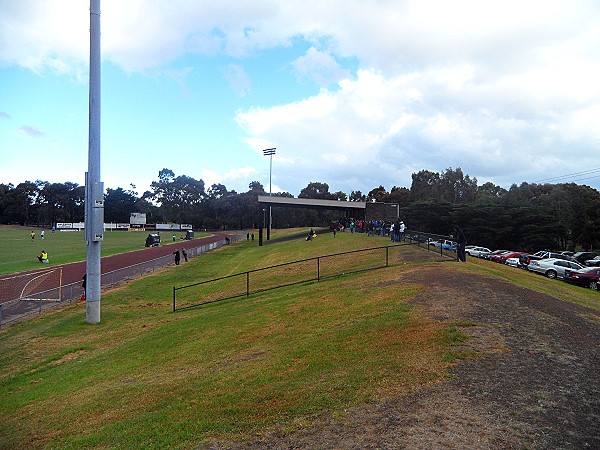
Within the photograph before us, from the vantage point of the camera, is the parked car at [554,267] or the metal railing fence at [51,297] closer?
the metal railing fence at [51,297]

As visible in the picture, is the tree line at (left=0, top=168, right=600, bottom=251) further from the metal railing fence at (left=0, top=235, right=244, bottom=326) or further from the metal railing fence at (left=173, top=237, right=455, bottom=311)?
the metal railing fence at (left=173, top=237, right=455, bottom=311)

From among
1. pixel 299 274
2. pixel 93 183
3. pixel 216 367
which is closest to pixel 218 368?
pixel 216 367

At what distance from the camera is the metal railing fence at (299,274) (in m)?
19.4

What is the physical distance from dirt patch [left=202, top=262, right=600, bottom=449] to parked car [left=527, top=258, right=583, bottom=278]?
23060 mm

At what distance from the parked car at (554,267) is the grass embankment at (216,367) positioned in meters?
19.7

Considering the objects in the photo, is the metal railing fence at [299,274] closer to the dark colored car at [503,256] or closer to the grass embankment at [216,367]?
the grass embankment at [216,367]

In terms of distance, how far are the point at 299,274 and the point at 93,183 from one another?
37.5 feet

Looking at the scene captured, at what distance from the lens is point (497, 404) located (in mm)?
5172

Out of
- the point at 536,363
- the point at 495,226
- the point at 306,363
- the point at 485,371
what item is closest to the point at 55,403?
the point at 306,363

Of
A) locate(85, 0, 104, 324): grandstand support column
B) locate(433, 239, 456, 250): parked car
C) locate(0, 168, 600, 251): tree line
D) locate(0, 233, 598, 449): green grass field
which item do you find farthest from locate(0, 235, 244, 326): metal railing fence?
locate(0, 168, 600, 251): tree line

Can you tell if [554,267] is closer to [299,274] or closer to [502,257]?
[502,257]

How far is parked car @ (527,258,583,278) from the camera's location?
1117 inches

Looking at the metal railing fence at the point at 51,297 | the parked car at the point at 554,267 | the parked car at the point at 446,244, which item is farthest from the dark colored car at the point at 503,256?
the metal railing fence at the point at 51,297

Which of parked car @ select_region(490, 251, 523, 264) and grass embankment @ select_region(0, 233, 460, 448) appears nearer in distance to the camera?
grass embankment @ select_region(0, 233, 460, 448)
